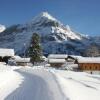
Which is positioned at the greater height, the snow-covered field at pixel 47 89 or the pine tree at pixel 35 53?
the pine tree at pixel 35 53

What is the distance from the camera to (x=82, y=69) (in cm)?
9219

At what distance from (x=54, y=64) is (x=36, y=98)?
94.2m

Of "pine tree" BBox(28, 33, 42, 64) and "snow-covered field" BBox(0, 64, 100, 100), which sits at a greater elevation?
"pine tree" BBox(28, 33, 42, 64)

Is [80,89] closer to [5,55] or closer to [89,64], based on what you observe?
[89,64]

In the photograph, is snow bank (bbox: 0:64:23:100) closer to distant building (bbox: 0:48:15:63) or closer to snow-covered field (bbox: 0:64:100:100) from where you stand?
snow-covered field (bbox: 0:64:100:100)

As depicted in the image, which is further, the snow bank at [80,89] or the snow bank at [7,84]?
the snow bank at [7,84]

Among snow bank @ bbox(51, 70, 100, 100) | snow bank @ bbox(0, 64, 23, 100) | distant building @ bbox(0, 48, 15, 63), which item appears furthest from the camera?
distant building @ bbox(0, 48, 15, 63)

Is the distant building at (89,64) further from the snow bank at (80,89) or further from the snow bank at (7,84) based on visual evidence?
the snow bank at (7,84)

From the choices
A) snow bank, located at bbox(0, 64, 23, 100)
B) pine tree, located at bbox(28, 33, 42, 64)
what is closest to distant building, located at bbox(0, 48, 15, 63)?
pine tree, located at bbox(28, 33, 42, 64)

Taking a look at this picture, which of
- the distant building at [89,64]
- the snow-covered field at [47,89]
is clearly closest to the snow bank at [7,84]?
the snow-covered field at [47,89]

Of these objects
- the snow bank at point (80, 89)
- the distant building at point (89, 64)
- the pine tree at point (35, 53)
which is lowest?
the snow bank at point (80, 89)

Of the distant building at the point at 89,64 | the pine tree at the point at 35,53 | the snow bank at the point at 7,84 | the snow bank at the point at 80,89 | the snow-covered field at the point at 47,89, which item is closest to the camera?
the snow-covered field at the point at 47,89

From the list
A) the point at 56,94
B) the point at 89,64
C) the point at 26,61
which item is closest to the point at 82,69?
the point at 89,64

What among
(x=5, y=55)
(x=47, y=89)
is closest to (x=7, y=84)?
(x=47, y=89)
